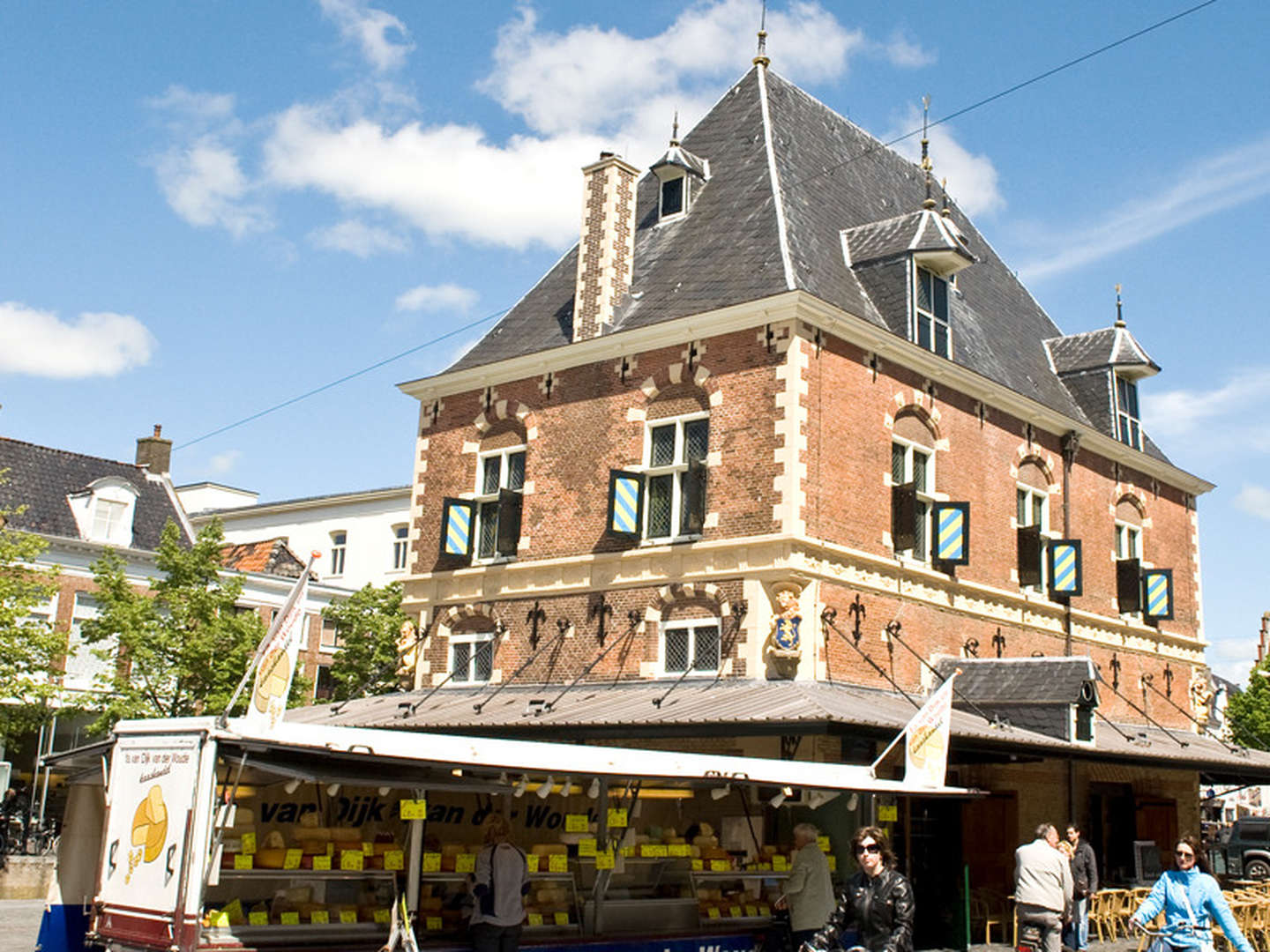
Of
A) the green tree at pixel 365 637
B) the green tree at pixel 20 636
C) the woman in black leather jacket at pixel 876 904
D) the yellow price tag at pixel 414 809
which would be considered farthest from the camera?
the green tree at pixel 365 637

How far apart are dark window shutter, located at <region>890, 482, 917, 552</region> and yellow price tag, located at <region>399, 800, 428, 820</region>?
11.3 metres

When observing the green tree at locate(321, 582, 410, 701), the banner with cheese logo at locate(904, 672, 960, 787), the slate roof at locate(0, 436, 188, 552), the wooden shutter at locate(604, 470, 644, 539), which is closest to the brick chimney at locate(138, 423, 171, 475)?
the slate roof at locate(0, 436, 188, 552)

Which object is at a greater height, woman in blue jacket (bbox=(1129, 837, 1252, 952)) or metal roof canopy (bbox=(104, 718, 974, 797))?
metal roof canopy (bbox=(104, 718, 974, 797))

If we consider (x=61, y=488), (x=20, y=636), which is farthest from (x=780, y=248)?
(x=61, y=488)

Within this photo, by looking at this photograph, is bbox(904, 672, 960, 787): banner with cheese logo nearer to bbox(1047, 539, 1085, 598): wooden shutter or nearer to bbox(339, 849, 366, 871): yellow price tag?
bbox(339, 849, 366, 871): yellow price tag

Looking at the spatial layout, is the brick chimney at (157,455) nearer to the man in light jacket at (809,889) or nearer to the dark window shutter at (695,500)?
the dark window shutter at (695,500)

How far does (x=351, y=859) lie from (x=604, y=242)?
1382 cm

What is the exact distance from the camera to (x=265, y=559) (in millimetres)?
46125

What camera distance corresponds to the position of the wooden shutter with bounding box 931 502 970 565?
21.2 meters

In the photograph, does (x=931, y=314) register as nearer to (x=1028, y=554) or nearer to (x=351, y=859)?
(x=1028, y=554)

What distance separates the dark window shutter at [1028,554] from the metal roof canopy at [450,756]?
11708mm

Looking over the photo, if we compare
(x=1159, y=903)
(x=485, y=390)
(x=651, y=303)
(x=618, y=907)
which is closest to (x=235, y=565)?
(x=485, y=390)

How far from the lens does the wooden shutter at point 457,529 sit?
2322 centimetres

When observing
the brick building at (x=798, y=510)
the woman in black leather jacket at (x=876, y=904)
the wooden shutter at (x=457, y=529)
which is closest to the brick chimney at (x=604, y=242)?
the brick building at (x=798, y=510)
